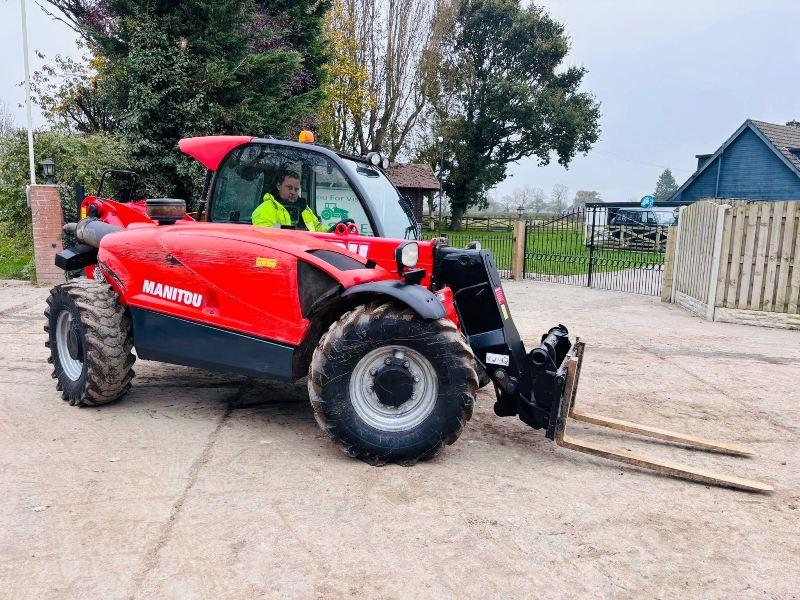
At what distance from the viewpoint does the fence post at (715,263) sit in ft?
33.7

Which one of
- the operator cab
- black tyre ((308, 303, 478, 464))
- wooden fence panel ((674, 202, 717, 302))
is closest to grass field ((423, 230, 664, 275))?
wooden fence panel ((674, 202, 717, 302))

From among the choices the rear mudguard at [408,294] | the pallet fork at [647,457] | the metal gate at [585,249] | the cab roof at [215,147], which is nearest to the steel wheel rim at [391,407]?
the rear mudguard at [408,294]

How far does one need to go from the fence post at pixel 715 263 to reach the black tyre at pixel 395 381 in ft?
26.4

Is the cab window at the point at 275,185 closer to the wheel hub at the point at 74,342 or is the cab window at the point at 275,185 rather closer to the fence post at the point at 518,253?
the wheel hub at the point at 74,342

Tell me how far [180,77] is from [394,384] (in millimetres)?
14492

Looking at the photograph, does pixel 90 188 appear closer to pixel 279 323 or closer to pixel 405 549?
pixel 279 323

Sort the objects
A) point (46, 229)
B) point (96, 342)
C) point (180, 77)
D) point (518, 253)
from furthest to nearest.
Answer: point (518, 253) → point (180, 77) → point (46, 229) → point (96, 342)

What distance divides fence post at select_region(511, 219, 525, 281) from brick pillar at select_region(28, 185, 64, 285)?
35.2 feet

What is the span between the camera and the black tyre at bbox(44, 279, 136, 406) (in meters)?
4.89

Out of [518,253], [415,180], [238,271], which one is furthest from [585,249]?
[415,180]

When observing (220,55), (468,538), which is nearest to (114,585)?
(468,538)

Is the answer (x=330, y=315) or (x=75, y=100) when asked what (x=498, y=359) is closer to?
(x=330, y=315)

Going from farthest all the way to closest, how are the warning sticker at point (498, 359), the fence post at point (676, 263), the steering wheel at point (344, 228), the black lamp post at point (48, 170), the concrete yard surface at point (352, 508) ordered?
1. the fence post at point (676, 263)
2. the black lamp post at point (48, 170)
3. the steering wheel at point (344, 228)
4. the warning sticker at point (498, 359)
5. the concrete yard surface at point (352, 508)

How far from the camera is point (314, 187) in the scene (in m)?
4.74
